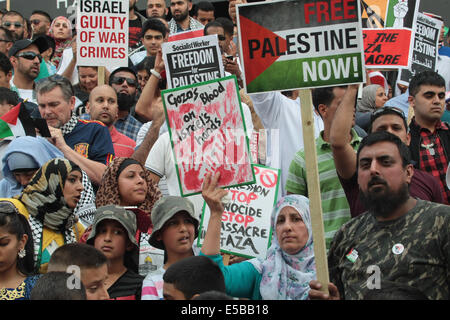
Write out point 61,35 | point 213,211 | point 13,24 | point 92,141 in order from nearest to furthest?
point 213,211
point 92,141
point 13,24
point 61,35

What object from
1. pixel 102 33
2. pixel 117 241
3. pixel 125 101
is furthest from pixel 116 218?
pixel 102 33

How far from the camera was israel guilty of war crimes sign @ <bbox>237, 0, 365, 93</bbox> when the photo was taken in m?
4.96

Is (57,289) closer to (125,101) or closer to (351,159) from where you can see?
(351,159)

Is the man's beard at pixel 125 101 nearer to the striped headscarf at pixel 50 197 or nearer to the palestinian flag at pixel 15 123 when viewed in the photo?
the palestinian flag at pixel 15 123

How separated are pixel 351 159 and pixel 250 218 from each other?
4.03ft

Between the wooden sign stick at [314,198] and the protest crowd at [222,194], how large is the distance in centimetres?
2

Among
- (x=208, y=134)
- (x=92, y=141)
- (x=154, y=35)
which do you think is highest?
(x=154, y=35)

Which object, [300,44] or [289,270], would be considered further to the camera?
[289,270]

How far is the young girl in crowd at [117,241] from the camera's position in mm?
5605

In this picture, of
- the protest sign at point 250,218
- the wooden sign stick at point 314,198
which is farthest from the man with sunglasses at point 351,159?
the protest sign at point 250,218

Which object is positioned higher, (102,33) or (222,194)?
(102,33)

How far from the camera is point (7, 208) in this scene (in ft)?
18.3
